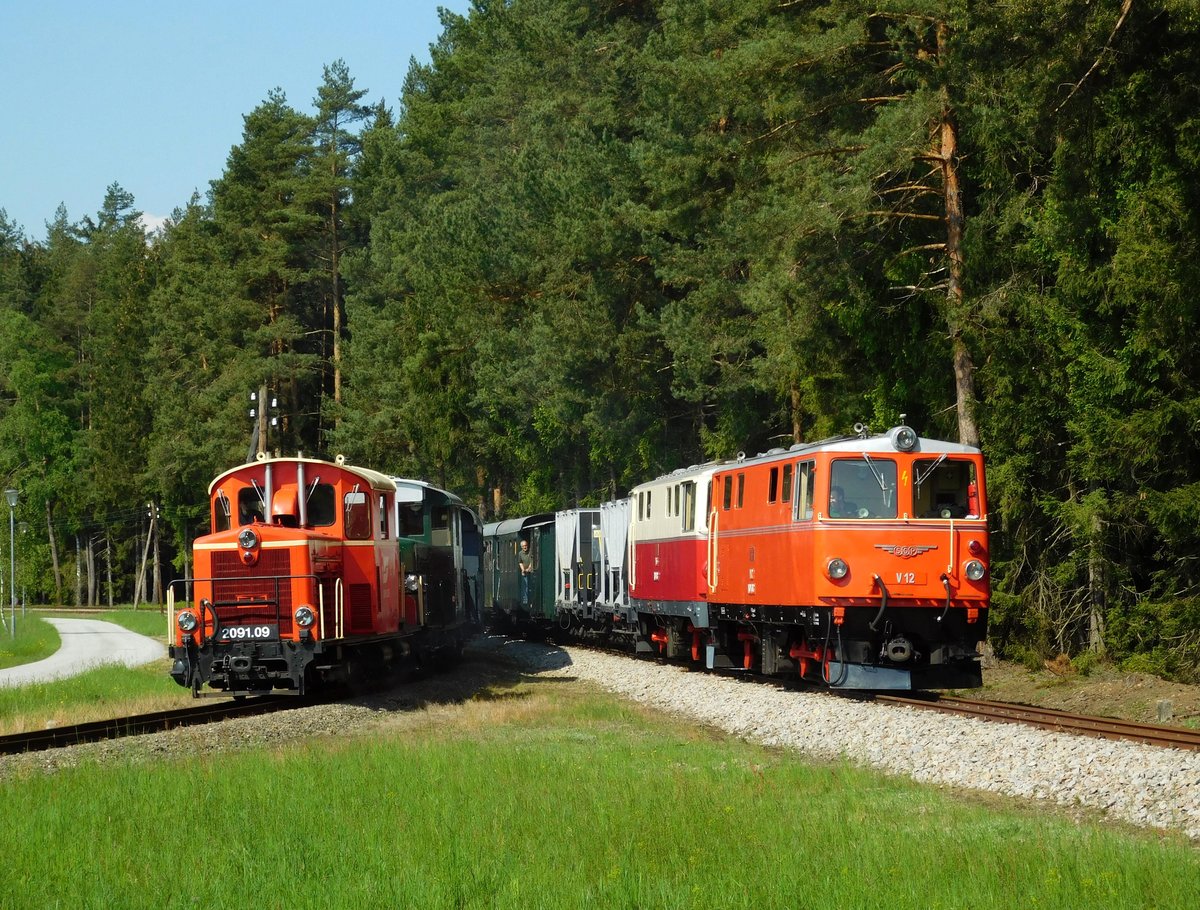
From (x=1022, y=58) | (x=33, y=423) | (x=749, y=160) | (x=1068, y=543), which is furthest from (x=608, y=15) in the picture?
(x=33, y=423)

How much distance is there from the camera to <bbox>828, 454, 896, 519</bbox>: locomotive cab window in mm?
19703

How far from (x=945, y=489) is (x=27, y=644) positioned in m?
34.3

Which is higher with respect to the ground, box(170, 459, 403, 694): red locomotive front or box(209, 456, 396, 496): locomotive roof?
box(209, 456, 396, 496): locomotive roof

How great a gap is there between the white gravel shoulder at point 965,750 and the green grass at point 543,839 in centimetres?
65

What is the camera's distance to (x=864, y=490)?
19719mm

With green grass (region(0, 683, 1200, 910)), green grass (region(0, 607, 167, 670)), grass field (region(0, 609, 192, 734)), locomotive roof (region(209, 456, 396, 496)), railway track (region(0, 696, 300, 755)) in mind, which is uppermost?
locomotive roof (region(209, 456, 396, 496))

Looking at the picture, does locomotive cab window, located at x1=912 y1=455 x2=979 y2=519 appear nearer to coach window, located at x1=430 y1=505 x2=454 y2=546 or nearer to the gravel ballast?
the gravel ballast

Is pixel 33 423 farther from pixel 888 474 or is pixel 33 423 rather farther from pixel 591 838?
pixel 591 838

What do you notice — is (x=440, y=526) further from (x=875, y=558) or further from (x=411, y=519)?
(x=875, y=558)

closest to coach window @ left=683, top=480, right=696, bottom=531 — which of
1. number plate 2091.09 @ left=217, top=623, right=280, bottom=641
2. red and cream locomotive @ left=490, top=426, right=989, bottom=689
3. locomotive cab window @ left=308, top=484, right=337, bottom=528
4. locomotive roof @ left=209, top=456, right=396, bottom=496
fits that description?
red and cream locomotive @ left=490, top=426, right=989, bottom=689

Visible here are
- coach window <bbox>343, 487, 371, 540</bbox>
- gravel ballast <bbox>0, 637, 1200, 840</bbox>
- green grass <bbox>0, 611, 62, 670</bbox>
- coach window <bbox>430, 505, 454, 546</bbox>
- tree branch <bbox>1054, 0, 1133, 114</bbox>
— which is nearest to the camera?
gravel ballast <bbox>0, 637, 1200, 840</bbox>

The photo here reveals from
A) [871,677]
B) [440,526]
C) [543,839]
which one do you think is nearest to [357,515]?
[440,526]

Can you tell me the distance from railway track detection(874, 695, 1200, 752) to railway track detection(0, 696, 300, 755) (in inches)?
343

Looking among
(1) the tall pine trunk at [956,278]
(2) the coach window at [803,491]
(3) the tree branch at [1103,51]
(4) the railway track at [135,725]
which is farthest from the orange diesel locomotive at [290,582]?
(3) the tree branch at [1103,51]
